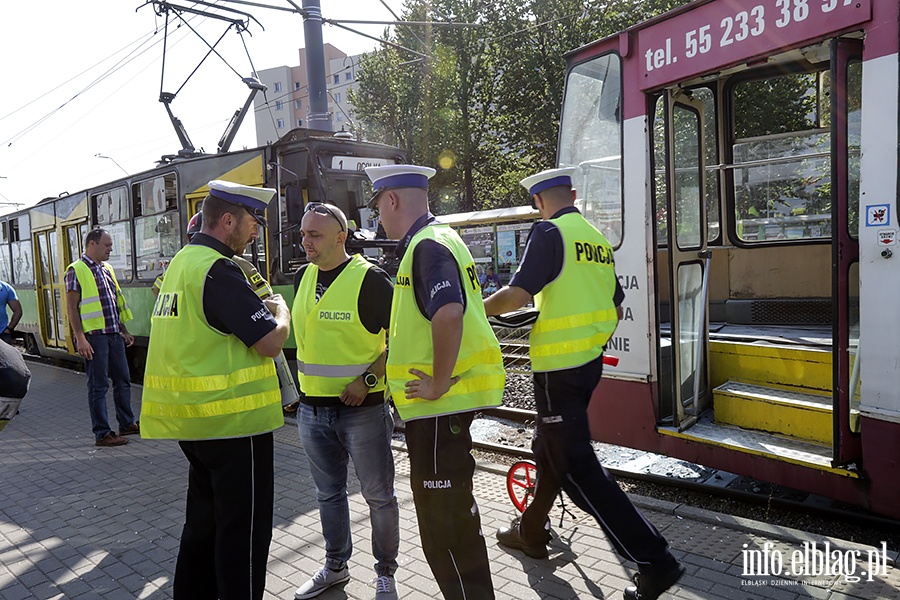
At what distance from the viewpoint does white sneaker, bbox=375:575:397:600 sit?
3174 mm

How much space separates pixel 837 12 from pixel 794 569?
9.64ft

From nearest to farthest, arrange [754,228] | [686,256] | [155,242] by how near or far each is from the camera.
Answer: [686,256], [754,228], [155,242]

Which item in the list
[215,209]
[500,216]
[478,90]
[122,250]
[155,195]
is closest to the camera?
[215,209]

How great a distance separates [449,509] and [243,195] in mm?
1580

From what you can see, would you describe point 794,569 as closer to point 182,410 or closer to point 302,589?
point 302,589

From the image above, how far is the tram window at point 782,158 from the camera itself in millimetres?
6043

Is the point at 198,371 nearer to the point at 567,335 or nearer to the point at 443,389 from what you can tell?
the point at 443,389

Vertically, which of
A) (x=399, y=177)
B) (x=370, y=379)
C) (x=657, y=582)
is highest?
(x=399, y=177)

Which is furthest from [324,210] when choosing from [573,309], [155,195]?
[155,195]

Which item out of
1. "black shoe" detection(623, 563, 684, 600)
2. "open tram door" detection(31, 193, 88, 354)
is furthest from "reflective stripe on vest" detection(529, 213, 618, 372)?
"open tram door" detection(31, 193, 88, 354)

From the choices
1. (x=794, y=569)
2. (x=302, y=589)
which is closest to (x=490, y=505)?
(x=302, y=589)

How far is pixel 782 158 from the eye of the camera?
6.02m

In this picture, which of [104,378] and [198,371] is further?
[104,378]

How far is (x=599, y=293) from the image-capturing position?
11.0 ft
